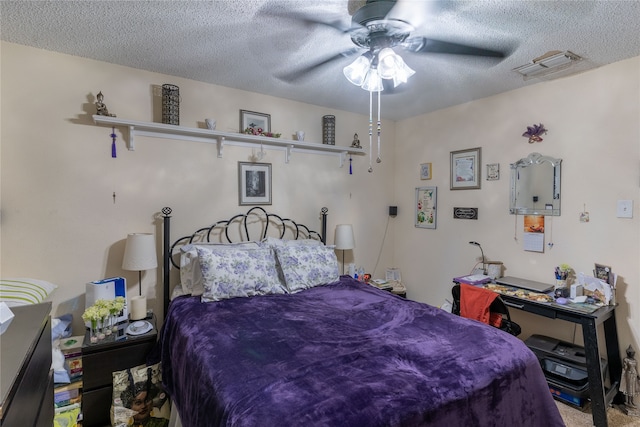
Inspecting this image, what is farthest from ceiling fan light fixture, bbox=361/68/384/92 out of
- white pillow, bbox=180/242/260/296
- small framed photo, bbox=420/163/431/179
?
small framed photo, bbox=420/163/431/179

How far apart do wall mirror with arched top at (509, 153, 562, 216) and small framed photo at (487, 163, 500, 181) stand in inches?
5.3

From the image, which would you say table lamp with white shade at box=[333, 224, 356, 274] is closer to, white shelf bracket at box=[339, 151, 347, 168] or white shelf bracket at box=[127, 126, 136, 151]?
white shelf bracket at box=[339, 151, 347, 168]

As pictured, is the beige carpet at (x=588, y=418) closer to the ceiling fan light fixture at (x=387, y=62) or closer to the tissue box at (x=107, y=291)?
the ceiling fan light fixture at (x=387, y=62)

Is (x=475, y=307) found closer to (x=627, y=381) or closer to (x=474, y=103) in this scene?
(x=627, y=381)

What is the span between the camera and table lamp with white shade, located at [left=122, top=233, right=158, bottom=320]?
2.37 metres

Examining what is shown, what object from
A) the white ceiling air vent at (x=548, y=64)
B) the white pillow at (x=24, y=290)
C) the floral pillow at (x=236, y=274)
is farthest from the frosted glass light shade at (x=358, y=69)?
the white pillow at (x=24, y=290)

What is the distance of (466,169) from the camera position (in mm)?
3387

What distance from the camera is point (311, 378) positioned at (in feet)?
4.41

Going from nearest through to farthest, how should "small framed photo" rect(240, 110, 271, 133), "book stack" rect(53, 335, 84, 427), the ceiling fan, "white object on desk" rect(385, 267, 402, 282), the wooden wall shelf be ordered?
the ceiling fan, "book stack" rect(53, 335, 84, 427), the wooden wall shelf, "small framed photo" rect(240, 110, 271, 133), "white object on desk" rect(385, 267, 402, 282)

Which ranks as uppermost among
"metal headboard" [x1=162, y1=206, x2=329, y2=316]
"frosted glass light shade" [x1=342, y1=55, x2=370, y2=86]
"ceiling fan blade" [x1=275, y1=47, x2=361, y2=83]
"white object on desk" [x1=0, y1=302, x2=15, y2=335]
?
"ceiling fan blade" [x1=275, y1=47, x2=361, y2=83]

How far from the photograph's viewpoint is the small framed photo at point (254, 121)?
3.06 metres

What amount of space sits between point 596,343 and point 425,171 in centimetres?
221

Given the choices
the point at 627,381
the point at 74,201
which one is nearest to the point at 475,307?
the point at 627,381

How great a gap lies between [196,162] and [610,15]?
295cm
